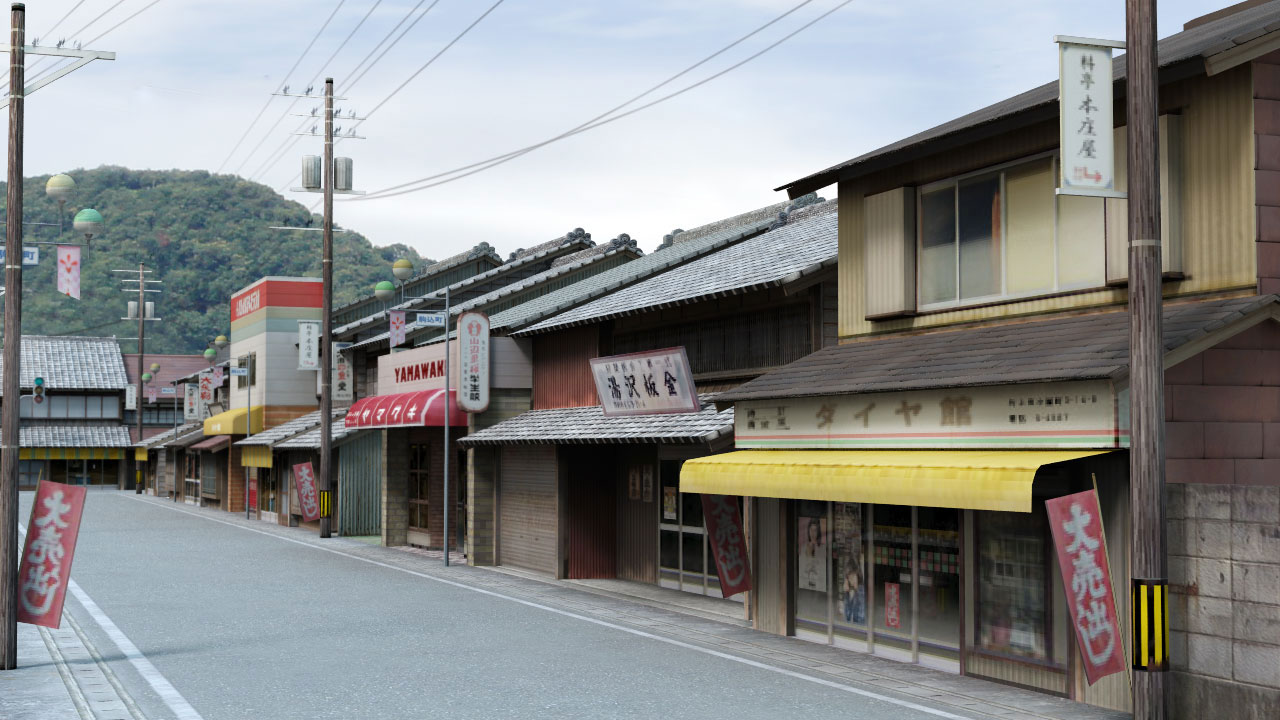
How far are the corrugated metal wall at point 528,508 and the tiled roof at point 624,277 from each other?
2950 millimetres

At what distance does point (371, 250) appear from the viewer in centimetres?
11306

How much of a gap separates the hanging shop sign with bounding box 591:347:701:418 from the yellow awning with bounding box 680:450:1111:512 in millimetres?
3135

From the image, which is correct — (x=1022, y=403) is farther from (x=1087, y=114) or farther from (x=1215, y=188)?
(x=1087, y=114)

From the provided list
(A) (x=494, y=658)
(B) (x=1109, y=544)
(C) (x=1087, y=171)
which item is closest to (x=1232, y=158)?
(C) (x=1087, y=171)

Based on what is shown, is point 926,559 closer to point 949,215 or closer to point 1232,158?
point 949,215

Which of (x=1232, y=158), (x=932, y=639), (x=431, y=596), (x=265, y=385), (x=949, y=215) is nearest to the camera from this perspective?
(x=1232, y=158)

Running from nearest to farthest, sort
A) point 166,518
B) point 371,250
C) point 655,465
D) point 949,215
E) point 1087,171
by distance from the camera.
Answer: point 1087,171 < point 949,215 < point 655,465 < point 166,518 < point 371,250

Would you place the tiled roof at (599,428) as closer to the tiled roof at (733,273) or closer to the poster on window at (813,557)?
the tiled roof at (733,273)

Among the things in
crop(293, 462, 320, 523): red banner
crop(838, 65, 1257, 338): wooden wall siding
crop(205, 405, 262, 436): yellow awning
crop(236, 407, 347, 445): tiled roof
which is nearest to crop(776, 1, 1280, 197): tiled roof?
crop(838, 65, 1257, 338): wooden wall siding

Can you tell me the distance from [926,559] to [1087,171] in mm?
5253

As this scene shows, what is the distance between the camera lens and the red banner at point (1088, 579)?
11.0 m

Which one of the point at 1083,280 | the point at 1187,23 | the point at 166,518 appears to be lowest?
the point at 166,518

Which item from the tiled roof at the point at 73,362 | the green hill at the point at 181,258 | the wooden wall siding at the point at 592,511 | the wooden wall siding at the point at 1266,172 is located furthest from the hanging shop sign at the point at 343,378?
the green hill at the point at 181,258

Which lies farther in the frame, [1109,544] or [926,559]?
[926,559]
